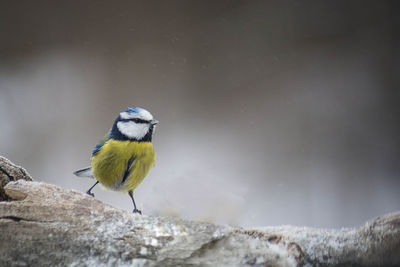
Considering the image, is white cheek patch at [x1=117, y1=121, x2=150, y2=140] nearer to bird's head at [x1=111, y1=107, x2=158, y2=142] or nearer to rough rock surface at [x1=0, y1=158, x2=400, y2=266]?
bird's head at [x1=111, y1=107, x2=158, y2=142]

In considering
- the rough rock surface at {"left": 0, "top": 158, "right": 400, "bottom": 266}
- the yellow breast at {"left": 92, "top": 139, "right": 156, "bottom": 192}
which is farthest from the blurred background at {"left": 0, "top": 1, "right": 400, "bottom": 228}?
the rough rock surface at {"left": 0, "top": 158, "right": 400, "bottom": 266}

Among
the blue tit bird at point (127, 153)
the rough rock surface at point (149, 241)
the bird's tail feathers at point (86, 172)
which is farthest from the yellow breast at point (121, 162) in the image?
the rough rock surface at point (149, 241)

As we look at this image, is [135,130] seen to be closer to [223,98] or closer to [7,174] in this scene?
[7,174]

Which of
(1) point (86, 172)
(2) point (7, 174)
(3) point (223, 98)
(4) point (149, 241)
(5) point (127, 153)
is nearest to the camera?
(4) point (149, 241)

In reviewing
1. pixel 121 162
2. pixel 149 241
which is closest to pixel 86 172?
pixel 121 162

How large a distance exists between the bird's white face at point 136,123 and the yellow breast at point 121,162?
0.02 m

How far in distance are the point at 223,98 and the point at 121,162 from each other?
60 centimetres

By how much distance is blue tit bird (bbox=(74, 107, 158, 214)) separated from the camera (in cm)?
92

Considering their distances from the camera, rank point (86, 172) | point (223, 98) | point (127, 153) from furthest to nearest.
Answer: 1. point (223, 98)
2. point (86, 172)
3. point (127, 153)

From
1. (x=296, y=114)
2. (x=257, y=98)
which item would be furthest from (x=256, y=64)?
(x=296, y=114)

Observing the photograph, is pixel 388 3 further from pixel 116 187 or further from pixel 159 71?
pixel 116 187

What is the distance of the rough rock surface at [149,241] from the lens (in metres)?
0.60

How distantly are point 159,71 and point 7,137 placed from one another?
623mm

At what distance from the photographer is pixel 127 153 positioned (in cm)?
92
